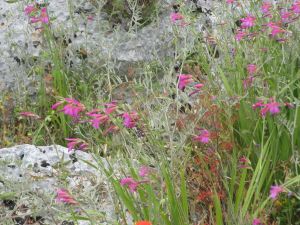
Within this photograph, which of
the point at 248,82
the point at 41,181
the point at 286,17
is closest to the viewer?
the point at 248,82

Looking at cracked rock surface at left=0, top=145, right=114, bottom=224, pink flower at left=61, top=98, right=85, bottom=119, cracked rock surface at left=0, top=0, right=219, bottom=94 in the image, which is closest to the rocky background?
cracked rock surface at left=0, top=0, right=219, bottom=94

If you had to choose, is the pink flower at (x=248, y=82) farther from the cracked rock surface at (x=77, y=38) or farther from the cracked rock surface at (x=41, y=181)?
the cracked rock surface at (x=77, y=38)

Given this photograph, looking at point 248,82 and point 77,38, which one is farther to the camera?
point 77,38

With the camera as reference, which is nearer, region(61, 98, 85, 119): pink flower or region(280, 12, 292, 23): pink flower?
region(61, 98, 85, 119): pink flower

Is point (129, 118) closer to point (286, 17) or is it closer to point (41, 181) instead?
point (41, 181)

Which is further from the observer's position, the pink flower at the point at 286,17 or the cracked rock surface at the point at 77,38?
the cracked rock surface at the point at 77,38

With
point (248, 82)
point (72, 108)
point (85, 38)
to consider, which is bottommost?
point (85, 38)

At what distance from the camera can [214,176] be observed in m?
2.52

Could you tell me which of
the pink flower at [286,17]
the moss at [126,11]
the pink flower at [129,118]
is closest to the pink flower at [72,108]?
the pink flower at [129,118]

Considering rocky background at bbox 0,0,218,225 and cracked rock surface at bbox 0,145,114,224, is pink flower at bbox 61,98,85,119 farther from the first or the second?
rocky background at bbox 0,0,218,225

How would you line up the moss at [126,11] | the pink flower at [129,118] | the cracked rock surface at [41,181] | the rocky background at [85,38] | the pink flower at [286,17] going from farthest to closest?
1. the moss at [126,11]
2. the rocky background at [85,38]
3. the pink flower at [286,17]
4. the cracked rock surface at [41,181]
5. the pink flower at [129,118]

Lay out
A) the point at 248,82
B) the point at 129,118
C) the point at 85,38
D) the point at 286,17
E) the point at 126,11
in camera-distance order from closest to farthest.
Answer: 1. the point at 129,118
2. the point at 248,82
3. the point at 286,17
4. the point at 85,38
5. the point at 126,11

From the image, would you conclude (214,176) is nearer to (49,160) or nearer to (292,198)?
(292,198)

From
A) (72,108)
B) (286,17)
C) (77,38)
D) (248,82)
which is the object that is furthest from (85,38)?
(72,108)
